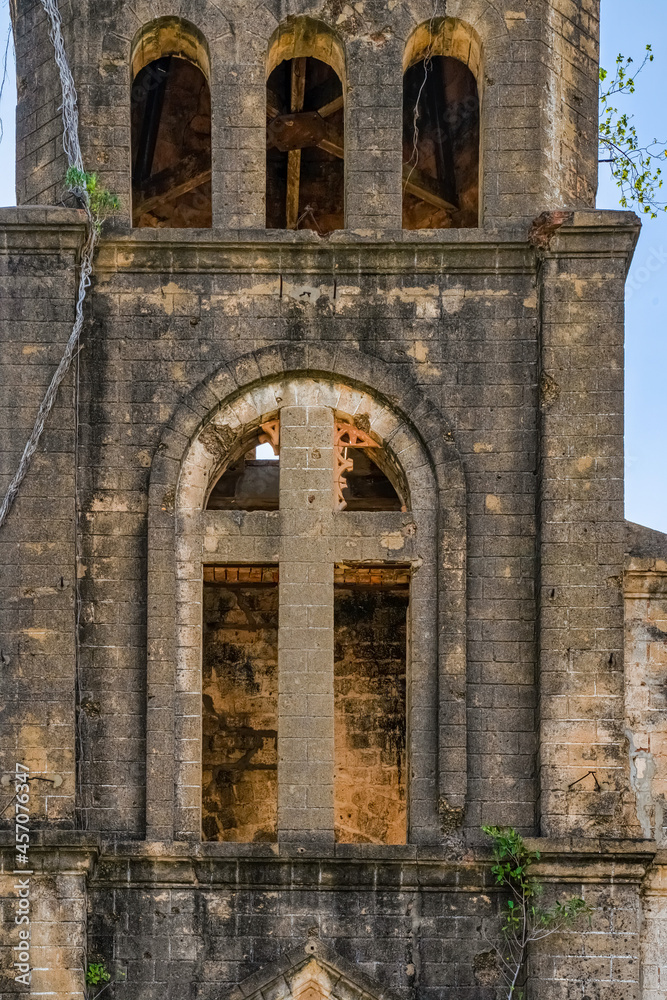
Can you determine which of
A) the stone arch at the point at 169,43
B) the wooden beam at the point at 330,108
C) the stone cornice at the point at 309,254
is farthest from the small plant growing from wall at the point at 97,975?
the wooden beam at the point at 330,108

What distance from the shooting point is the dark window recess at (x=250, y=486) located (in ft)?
63.9

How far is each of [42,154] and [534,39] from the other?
391 centimetres

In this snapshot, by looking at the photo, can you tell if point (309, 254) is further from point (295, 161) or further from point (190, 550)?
point (295, 161)

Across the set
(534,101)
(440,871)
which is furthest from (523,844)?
(534,101)

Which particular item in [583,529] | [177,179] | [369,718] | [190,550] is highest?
[177,179]

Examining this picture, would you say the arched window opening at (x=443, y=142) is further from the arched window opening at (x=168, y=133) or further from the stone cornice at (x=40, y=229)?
the stone cornice at (x=40, y=229)

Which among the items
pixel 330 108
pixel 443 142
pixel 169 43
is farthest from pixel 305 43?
pixel 443 142

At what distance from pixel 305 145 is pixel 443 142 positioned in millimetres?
1271

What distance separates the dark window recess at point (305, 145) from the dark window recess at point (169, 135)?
2.14 ft

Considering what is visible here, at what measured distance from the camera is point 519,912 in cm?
1396

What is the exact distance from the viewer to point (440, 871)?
14.0 m

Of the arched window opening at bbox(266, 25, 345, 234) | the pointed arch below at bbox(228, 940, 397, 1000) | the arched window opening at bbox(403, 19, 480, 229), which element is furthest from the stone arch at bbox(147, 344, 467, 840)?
the arched window opening at bbox(403, 19, 480, 229)

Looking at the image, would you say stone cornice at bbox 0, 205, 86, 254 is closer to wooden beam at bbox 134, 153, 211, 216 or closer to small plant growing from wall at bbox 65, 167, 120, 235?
small plant growing from wall at bbox 65, 167, 120, 235

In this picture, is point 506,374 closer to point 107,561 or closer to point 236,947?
point 107,561
